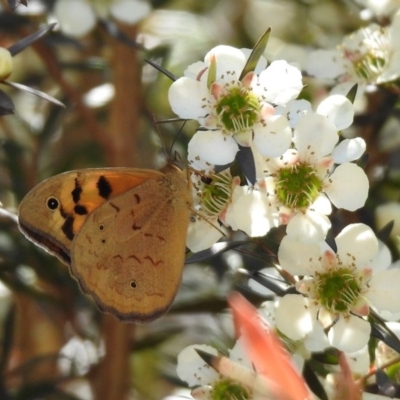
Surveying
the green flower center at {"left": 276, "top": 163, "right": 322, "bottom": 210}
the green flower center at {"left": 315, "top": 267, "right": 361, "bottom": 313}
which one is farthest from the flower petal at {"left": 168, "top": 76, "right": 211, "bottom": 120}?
the green flower center at {"left": 315, "top": 267, "right": 361, "bottom": 313}

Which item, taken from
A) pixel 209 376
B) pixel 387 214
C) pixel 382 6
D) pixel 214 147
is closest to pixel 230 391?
pixel 209 376

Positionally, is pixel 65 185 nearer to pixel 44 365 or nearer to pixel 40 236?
pixel 40 236

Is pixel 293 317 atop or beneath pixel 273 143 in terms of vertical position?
beneath

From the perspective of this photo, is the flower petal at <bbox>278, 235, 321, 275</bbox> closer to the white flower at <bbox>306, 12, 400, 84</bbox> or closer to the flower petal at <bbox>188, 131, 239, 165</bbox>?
the flower petal at <bbox>188, 131, 239, 165</bbox>

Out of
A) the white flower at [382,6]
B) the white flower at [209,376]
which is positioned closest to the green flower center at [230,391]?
the white flower at [209,376]

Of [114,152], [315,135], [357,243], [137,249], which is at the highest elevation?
[315,135]

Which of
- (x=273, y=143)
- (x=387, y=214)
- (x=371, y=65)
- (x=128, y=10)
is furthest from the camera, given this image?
(x=128, y=10)

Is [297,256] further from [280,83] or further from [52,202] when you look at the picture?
[52,202]
